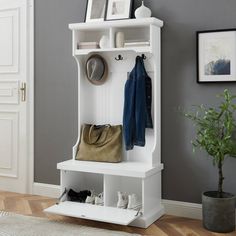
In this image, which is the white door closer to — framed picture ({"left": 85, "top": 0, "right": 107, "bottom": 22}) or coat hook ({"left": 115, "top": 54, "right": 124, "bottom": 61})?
framed picture ({"left": 85, "top": 0, "right": 107, "bottom": 22})

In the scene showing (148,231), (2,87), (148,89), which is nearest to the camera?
(148,231)

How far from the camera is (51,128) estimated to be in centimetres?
432

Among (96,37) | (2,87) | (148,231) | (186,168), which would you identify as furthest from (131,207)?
(2,87)

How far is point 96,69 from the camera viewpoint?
12.6 feet

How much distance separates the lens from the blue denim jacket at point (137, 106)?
11.9ft

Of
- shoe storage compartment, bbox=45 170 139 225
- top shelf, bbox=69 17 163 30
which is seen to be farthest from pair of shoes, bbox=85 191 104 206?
top shelf, bbox=69 17 163 30

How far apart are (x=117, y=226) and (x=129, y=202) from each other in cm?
22

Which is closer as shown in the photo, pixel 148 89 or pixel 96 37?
pixel 148 89

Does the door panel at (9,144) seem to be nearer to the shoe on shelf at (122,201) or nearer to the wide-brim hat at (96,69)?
the wide-brim hat at (96,69)

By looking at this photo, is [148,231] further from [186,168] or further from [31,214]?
[31,214]

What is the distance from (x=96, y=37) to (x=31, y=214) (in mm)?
1755

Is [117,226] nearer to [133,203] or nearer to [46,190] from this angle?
[133,203]

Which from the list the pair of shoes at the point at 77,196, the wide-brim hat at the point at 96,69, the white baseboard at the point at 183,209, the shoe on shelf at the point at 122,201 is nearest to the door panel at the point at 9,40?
the wide-brim hat at the point at 96,69

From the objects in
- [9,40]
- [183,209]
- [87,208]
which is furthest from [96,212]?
[9,40]
